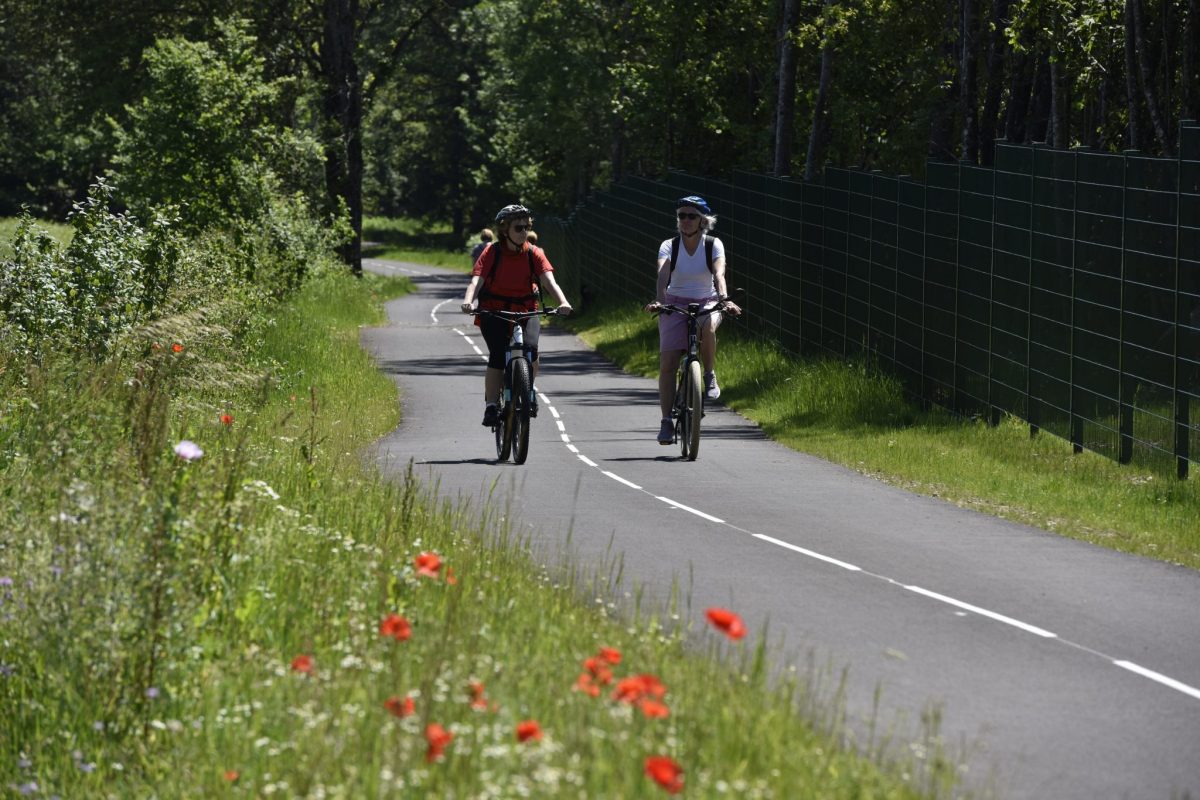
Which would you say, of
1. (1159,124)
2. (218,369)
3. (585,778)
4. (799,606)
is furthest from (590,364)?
(585,778)

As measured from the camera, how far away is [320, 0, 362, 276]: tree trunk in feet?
168

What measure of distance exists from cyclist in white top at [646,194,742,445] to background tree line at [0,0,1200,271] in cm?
694

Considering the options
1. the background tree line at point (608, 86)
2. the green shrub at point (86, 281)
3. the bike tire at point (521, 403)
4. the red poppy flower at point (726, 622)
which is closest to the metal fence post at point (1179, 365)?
the bike tire at point (521, 403)

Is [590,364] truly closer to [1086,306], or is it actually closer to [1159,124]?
[1159,124]

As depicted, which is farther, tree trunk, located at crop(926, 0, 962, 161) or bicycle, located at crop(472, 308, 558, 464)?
tree trunk, located at crop(926, 0, 962, 161)

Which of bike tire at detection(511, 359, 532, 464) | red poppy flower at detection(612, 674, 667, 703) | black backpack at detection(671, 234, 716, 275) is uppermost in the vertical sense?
black backpack at detection(671, 234, 716, 275)

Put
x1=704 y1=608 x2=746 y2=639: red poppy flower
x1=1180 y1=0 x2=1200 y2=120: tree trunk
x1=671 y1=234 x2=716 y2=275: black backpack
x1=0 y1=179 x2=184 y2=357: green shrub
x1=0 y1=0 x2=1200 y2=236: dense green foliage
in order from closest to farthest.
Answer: x1=704 y1=608 x2=746 y2=639: red poppy flower → x1=0 y1=179 x2=184 y2=357: green shrub → x1=671 y1=234 x2=716 y2=275: black backpack → x1=1180 y1=0 x2=1200 y2=120: tree trunk → x1=0 y1=0 x2=1200 y2=236: dense green foliage

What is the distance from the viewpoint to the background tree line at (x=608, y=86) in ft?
84.8

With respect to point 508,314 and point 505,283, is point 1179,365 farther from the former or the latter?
point 505,283

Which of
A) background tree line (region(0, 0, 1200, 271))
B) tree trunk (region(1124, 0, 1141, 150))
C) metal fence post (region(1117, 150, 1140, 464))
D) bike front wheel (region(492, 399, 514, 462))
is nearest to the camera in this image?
metal fence post (region(1117, 150, 1140, 464))

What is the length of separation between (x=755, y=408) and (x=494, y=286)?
7031mm

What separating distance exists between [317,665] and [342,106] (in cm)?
4681

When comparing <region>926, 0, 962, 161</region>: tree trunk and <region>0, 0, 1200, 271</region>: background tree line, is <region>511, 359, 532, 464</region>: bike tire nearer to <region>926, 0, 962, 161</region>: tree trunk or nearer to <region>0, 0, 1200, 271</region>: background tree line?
<region>0, 0, 1200, 271</region>: background tree line

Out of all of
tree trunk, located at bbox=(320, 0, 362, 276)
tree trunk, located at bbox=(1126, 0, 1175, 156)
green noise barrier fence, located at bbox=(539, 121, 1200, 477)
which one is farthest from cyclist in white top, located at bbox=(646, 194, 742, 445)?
tree trunk, located at bbox=(320, 0, 362, 276)
